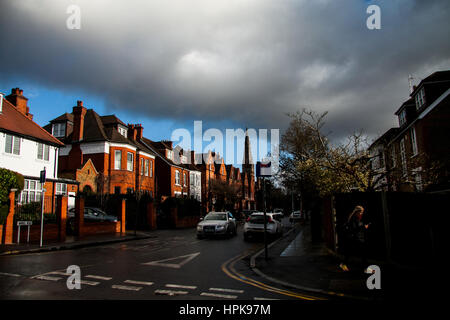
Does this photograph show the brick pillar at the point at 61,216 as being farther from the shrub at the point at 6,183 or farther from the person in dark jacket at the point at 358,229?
the person in dark jacket at the point at 358,229

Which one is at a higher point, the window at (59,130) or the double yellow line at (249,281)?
the window at (59,130)

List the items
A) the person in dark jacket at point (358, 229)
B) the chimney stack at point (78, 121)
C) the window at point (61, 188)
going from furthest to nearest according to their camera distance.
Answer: the chimney stack at point (78, 121)
the window at point (61, 188)
the person in dark jacket at point (358, 229)

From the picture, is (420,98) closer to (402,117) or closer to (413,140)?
(413,140)

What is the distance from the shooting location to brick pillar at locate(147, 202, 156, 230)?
28.8 meters

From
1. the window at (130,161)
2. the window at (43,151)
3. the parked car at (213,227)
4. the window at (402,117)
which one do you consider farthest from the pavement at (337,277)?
the window at (130,161)

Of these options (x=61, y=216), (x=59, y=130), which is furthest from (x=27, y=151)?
(x=59, y=130)

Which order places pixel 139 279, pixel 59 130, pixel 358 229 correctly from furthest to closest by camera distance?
pixel 59 130 < pixel 358 229 < pixel 139 279

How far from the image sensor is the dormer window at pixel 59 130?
3650 cm

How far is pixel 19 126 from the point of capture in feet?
83.3

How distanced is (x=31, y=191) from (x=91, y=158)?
11035 mm

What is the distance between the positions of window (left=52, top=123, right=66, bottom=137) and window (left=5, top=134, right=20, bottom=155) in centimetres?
1202

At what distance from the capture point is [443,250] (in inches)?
305

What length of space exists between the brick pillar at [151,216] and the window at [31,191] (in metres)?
8.65

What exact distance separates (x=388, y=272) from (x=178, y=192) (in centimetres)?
4126
